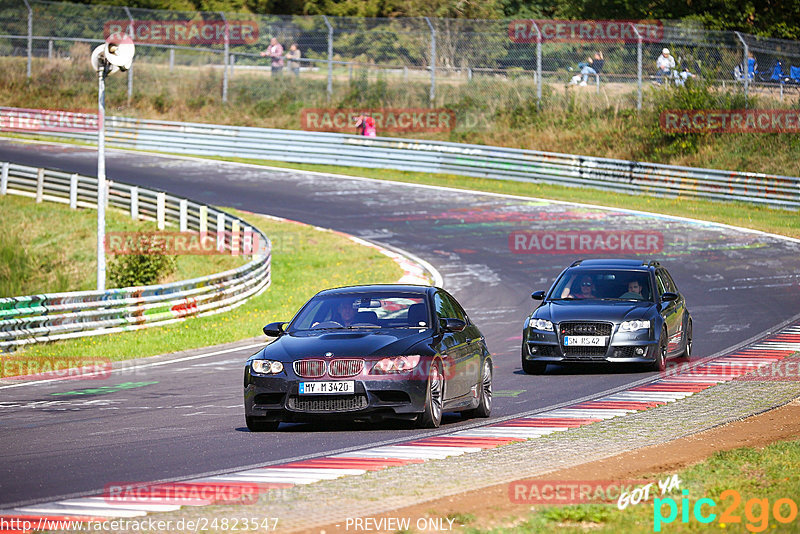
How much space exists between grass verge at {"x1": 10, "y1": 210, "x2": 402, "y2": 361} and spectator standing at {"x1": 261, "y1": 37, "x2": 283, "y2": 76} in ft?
41.8

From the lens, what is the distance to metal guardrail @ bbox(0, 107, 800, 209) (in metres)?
37.5

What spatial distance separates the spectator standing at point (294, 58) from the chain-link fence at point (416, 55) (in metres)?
0.10

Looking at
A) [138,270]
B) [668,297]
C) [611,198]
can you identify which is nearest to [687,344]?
Result: [668,297]

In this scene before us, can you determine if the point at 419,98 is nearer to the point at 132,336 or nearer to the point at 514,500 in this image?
the point at 132,336

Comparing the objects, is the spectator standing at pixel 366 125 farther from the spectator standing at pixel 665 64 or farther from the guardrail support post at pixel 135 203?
the guardrail support post at pixel 135 203

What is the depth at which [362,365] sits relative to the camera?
1086 cm

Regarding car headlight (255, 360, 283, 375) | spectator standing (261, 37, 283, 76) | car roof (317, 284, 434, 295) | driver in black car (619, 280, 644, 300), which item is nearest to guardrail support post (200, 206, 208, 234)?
spectator standing (261, 37, 283, 76)

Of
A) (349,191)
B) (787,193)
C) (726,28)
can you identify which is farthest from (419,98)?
(787,193)

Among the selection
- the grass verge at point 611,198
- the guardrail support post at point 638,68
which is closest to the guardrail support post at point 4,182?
the grass verge at point 611,198

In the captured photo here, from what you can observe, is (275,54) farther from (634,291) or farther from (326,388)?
(326,388)

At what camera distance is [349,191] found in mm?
39875

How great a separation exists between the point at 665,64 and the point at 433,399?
32.0m

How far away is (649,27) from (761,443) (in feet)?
103

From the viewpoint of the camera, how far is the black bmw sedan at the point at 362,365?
10.8 metres
